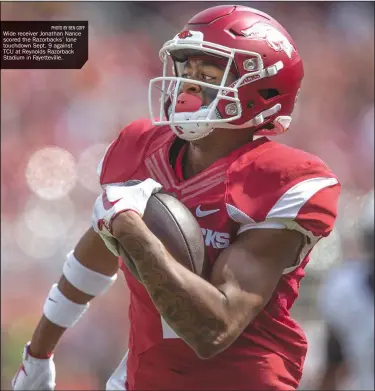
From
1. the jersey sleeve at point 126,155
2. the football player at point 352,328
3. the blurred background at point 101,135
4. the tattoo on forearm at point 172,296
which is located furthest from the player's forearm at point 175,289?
the blurred background at point 101,135

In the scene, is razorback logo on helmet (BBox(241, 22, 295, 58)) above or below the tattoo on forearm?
above

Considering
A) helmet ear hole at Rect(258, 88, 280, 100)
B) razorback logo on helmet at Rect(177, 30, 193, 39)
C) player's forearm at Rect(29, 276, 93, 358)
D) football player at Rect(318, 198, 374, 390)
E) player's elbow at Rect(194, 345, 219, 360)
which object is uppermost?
razorback logo on helmet at Rect(177, 30, 193, 39)

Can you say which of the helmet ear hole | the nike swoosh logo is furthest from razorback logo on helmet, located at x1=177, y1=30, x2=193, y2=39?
the nike swoosh logo

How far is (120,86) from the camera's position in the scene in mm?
3258

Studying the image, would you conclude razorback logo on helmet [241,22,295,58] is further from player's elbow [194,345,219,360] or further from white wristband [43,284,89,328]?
white wristband [43,284,89,328]

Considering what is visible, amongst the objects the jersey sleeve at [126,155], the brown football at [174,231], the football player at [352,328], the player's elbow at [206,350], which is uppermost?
the jersey sleeve at [126,155]

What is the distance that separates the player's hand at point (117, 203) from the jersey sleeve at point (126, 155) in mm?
226

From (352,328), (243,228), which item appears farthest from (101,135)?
(243,228)

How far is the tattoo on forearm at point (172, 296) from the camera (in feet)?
3.84

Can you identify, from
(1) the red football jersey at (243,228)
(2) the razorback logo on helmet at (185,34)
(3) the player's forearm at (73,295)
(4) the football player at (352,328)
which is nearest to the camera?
(1) the red football jersey at (243,228)

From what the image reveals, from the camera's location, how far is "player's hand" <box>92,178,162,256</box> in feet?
3.89

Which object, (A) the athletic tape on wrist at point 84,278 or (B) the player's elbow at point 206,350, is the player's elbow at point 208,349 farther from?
(A) the athletic tape on wrist at point 84,278

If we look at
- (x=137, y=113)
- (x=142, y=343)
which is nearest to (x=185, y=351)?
(x=142, y=343)

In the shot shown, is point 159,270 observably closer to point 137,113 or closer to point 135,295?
point 135,295
